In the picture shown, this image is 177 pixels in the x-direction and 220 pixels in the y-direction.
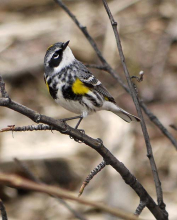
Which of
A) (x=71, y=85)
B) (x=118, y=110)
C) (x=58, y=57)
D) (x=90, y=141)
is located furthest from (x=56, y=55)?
(x=90, y=141)

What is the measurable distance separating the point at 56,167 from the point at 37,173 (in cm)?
24

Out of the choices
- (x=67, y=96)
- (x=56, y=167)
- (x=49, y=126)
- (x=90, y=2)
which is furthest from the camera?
(x=90, y=2)

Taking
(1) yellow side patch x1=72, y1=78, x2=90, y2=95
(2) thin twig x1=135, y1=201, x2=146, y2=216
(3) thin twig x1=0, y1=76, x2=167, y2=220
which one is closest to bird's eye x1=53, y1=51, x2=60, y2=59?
(1) yellow side patch x1=72, y1=78, x2=90, y2=95

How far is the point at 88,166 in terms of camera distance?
5.31 meters

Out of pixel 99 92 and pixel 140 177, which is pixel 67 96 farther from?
pixel 140 177

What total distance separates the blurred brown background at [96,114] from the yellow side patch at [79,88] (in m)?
1.89

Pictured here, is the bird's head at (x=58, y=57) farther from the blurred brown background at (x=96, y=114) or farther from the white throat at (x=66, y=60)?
the blurred brown background at (x=96, y=114)

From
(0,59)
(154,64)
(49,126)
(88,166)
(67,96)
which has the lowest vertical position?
(49,126)

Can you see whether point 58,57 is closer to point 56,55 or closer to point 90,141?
point 56,55

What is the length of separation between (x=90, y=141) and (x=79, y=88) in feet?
3.81

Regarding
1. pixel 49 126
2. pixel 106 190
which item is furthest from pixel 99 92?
pixel 106 190

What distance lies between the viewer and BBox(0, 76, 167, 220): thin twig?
1.27 metres

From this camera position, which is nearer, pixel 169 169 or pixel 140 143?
pixel 169 169

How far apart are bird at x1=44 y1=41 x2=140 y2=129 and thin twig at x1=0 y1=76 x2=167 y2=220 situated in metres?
0.87
